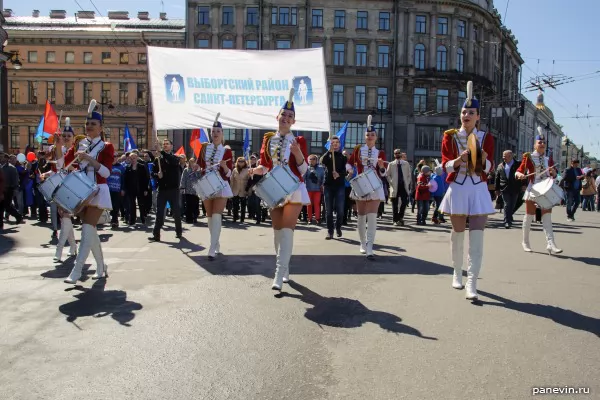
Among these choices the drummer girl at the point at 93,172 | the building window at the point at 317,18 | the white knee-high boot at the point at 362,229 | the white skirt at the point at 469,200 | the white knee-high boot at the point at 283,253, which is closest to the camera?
the white skirt at the point at 469,200

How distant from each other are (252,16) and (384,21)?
42.6ft

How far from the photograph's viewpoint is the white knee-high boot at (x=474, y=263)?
22.1 ft

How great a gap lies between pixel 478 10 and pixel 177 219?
56277 millimetres

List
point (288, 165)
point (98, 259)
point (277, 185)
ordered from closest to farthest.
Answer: point (277, 185)
point (288, 165)
point (98, 259)

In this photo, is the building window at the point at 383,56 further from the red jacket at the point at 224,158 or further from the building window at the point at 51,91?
the red jacket at the point at 224,158

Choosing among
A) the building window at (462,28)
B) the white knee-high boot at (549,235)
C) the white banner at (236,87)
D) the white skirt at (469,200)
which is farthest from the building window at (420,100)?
the white skirt at (469,200)

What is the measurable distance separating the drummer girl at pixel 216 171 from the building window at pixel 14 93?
62215 millimetres

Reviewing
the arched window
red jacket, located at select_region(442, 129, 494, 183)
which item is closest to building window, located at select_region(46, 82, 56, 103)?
the arched window

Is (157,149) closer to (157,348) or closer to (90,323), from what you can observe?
(90,323)

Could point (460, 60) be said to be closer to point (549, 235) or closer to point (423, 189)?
point (423, 189)

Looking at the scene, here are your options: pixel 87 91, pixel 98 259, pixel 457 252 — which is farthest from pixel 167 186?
pixel 87 91

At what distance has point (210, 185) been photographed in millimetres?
9719

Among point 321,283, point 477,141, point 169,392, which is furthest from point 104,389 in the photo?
point 477,141

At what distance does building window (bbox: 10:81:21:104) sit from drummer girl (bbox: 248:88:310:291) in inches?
2564
